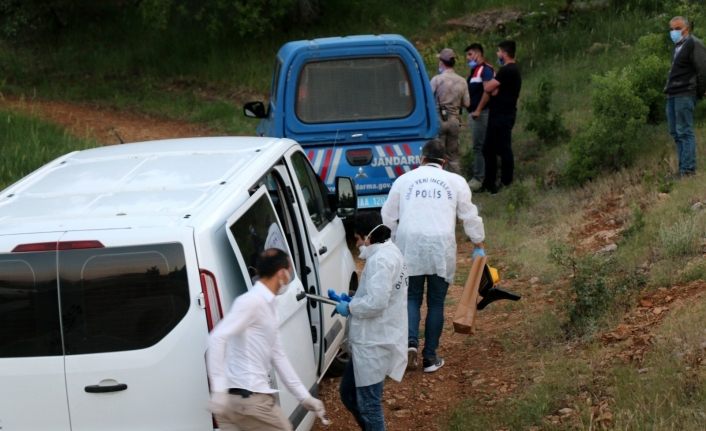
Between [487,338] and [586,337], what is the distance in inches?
46.3

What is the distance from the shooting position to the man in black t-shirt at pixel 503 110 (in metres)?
12.2

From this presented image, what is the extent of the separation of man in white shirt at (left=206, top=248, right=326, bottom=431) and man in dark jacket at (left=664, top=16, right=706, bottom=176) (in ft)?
21.0

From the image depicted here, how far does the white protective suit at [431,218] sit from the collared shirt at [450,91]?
5.32m

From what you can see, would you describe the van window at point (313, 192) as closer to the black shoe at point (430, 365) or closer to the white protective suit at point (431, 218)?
the white protective suit at point (431, 218)

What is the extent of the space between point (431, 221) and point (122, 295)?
113 inches

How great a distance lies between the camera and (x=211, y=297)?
459 cm

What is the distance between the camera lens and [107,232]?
4.57 m

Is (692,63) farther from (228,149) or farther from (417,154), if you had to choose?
(228,149)

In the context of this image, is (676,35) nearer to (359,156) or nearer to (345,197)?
(359,156)

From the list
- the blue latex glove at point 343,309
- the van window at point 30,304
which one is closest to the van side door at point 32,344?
the van window at point 30,304

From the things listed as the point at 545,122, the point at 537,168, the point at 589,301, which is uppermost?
the point at 589,301

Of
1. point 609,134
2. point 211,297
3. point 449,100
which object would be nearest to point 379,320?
point 211,297

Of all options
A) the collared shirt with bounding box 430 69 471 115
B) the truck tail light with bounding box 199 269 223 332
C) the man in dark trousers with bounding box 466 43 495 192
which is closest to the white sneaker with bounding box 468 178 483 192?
the man in dark trousers with bounding box 466 43 495 192

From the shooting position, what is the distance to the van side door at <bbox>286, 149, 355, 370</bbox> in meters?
6.41
